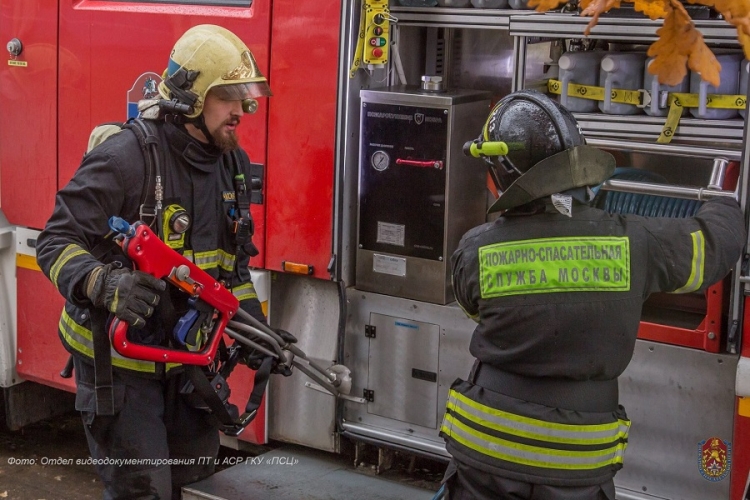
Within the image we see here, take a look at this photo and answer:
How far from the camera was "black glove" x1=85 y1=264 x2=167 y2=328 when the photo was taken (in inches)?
123

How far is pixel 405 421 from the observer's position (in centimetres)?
437

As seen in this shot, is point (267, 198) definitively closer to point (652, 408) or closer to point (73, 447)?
point (652, 408)

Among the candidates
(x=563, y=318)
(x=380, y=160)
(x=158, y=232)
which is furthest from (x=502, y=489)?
(x=380, y=160)

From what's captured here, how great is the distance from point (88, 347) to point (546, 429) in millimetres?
1549

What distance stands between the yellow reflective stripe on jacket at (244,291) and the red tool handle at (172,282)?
0.28 metres

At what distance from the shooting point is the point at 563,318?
106 inches

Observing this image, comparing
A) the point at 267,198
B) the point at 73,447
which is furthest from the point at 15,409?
the point at 267,198

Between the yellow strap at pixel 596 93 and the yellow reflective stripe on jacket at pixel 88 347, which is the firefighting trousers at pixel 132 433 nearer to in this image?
the yellow reflective stripe on jacket at pixel 88 347

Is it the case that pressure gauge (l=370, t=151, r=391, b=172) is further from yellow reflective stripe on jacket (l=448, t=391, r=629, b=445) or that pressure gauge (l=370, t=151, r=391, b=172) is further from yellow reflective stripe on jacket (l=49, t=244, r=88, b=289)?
yellow reflective stripe on jacket (l=448, t=391, r=629, b=445)

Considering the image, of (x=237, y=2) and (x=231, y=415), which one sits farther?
(x=237, y=2)

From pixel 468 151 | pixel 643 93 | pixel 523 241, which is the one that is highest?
pixel 643 93

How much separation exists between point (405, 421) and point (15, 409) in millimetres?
2196

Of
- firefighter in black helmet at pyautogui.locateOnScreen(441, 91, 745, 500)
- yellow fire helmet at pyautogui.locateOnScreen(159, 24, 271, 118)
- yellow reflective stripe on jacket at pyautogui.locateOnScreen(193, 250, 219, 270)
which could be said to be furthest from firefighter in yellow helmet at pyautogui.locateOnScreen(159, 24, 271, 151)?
firefighter in black helmet at pyautogui.locateOnScreen(441, 91, 745, 500)

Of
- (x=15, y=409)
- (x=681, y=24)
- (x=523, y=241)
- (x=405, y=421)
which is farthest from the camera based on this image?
(x=15, y=409)
